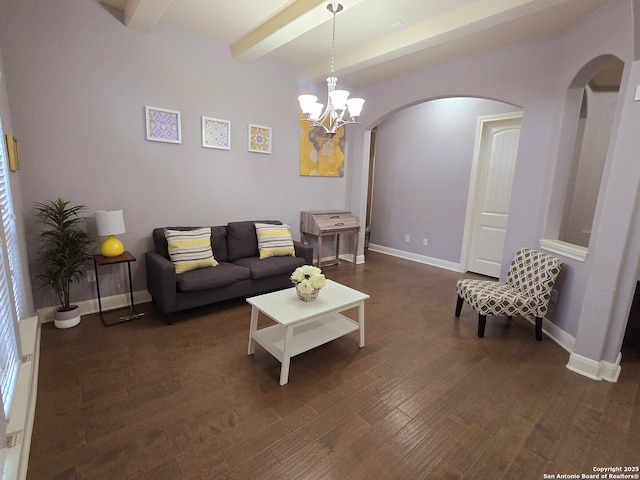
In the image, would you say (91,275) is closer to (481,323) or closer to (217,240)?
(217,240)

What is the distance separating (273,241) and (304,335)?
1642 mm

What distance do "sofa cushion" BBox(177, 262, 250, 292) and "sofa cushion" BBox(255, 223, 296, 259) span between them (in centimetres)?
50

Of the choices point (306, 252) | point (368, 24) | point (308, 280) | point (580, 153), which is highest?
point (368, 24)

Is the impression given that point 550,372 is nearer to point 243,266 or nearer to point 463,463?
point 463,463

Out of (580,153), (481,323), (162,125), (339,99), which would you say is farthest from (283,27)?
(580,153)

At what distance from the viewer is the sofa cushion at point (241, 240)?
3.73m

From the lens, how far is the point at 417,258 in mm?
5562

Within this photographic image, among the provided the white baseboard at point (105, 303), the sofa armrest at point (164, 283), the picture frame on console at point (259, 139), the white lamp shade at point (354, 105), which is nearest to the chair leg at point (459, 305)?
the white lamp shade at point (354, 105)

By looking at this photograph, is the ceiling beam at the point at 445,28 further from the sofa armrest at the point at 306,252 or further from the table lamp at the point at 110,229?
the table lamp at the point at 110,229

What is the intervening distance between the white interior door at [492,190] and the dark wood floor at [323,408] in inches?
79.5

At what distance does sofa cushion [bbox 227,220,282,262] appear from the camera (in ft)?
12.2

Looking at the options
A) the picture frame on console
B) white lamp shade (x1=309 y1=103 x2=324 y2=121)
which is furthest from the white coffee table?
the picture frame on console

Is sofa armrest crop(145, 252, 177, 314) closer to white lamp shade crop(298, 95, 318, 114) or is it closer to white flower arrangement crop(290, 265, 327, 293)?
white flower arrangement crop(290, 265, 327, 293)

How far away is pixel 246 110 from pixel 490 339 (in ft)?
11.9
